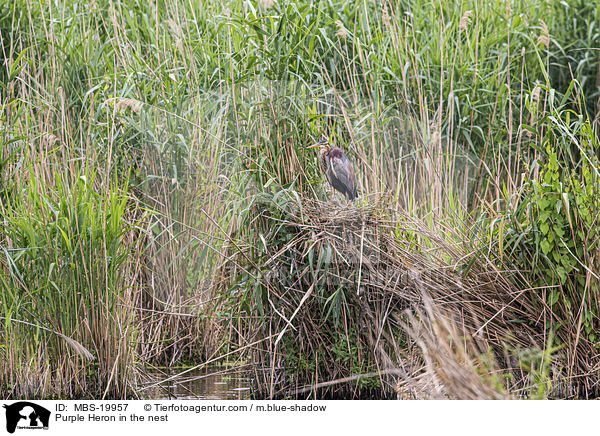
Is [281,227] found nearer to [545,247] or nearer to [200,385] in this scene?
[200,385]

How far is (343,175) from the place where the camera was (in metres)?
3.22

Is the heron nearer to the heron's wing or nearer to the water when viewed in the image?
the heron's wing

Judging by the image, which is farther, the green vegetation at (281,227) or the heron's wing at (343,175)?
the heron's wing at (343,175)

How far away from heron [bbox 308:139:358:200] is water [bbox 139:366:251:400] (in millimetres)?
992

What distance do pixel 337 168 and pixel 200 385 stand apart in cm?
123

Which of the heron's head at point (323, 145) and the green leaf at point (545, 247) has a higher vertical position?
the heron's head at point (323, 145)
